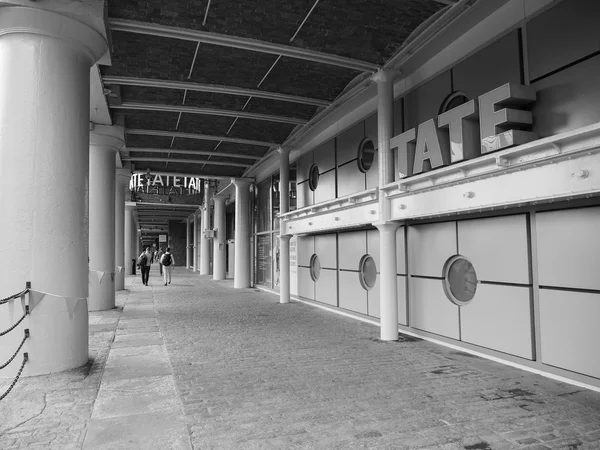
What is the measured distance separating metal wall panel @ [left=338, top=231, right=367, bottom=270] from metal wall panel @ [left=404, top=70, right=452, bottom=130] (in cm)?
330

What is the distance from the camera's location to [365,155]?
1236 cm

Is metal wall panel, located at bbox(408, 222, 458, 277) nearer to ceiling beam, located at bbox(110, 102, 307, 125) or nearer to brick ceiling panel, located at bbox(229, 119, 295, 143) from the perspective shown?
ceiling beam, located at bbox(110, 102, 307, 125)

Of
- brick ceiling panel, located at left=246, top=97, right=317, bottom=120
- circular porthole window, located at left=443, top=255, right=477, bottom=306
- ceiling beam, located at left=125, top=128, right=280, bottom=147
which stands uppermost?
brick ceiling panel, located at left=246, top=97, right=317, bottom=120

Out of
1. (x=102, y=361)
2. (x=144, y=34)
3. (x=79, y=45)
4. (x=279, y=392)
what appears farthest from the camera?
(x=144, y=34)

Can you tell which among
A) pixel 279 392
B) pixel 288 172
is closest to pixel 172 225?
pixel 288 172

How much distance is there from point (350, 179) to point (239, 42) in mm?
5454

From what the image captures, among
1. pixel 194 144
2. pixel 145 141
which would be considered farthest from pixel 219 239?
pixel 145 141

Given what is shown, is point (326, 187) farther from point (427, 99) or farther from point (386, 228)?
point (427, 99)

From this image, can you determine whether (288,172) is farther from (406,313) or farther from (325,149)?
(406,313)

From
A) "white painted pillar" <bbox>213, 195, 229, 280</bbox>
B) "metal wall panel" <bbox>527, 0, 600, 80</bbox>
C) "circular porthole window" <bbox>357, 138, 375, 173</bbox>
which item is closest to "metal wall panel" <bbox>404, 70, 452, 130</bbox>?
"circular porthole window" <bbox>357, 138, 375, 173</bbox>

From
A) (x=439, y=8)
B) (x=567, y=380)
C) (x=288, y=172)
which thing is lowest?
(x=567, y=380)

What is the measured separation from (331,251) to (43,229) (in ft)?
28.9

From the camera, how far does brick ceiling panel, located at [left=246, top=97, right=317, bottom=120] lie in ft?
39.7

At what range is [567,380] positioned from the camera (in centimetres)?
655
